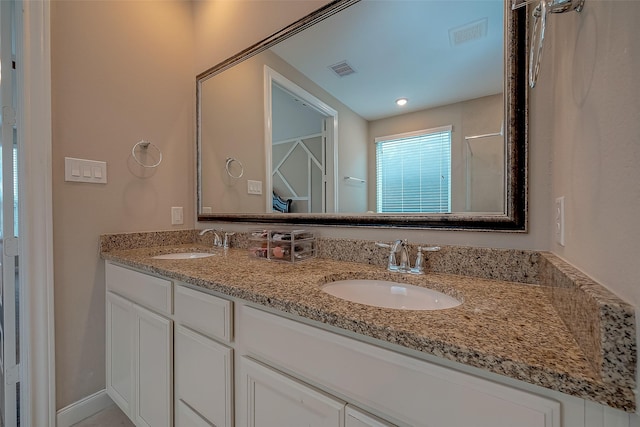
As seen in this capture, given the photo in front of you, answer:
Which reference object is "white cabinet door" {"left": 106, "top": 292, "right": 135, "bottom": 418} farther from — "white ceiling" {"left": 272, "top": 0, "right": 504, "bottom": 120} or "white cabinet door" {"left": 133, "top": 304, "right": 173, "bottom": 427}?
"white ceiling" {"left": 272, "top": 0, "right": 504, "bottom": 120}

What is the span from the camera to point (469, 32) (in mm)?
974

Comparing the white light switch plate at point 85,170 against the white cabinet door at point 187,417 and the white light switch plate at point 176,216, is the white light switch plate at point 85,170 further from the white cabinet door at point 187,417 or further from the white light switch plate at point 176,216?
the white cabinet door at point 187,417

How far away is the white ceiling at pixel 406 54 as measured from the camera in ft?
3.13

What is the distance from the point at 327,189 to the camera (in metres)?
1.35

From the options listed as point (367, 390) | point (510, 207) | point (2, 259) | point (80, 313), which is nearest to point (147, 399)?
point (80, 313)

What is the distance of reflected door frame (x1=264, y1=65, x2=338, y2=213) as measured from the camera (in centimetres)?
132

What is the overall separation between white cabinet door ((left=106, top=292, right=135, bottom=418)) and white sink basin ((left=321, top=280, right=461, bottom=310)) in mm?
1031

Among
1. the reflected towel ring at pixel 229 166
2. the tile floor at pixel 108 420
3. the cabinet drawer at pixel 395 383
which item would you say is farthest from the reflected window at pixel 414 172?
the tile floor at pixel 108 420

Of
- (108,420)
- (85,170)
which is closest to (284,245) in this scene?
(85,170)

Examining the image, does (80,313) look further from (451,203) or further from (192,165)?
(451,203)

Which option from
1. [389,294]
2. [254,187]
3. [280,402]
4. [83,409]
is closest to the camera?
[280,402]

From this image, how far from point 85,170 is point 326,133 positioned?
126 centimetres

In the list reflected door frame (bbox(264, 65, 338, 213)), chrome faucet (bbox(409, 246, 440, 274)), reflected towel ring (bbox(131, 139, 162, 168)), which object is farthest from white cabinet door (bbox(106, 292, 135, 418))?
chrome faucet (bbox(409, 246, 440, 274))

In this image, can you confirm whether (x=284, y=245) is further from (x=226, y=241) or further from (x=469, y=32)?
(x=469, y=32)
